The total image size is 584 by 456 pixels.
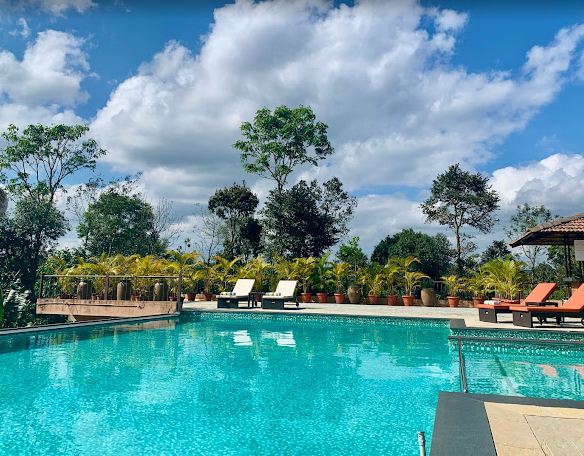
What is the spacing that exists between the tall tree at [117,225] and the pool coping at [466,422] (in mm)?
29161

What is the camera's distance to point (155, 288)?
54.6ft

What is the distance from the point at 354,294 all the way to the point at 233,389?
13935mm

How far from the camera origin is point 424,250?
92.4 ft

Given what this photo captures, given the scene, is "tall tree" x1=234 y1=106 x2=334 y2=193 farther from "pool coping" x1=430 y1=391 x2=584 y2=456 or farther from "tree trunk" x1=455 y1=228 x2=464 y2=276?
"pool coping" x1=430 y1=391 x2=584 y2=456

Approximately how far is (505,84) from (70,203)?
29.2 metres

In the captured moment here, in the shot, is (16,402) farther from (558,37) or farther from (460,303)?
(460,303)

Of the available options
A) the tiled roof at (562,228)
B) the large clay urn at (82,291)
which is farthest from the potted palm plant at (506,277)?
the large clay urn at (82,291)

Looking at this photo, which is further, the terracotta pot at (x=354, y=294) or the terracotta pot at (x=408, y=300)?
the terracotta pot at (x=354, y=294)

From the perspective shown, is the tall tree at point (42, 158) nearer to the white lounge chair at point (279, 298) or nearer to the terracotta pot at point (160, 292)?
the terracotta pot at point (160, 292)

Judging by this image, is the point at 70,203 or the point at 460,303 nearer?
the point at 460,303

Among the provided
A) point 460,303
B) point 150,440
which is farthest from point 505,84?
point 150,440

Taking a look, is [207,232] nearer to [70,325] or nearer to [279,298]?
[279,298]

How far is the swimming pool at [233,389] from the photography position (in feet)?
14.3

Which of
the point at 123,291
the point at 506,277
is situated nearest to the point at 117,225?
the point at 123,291
